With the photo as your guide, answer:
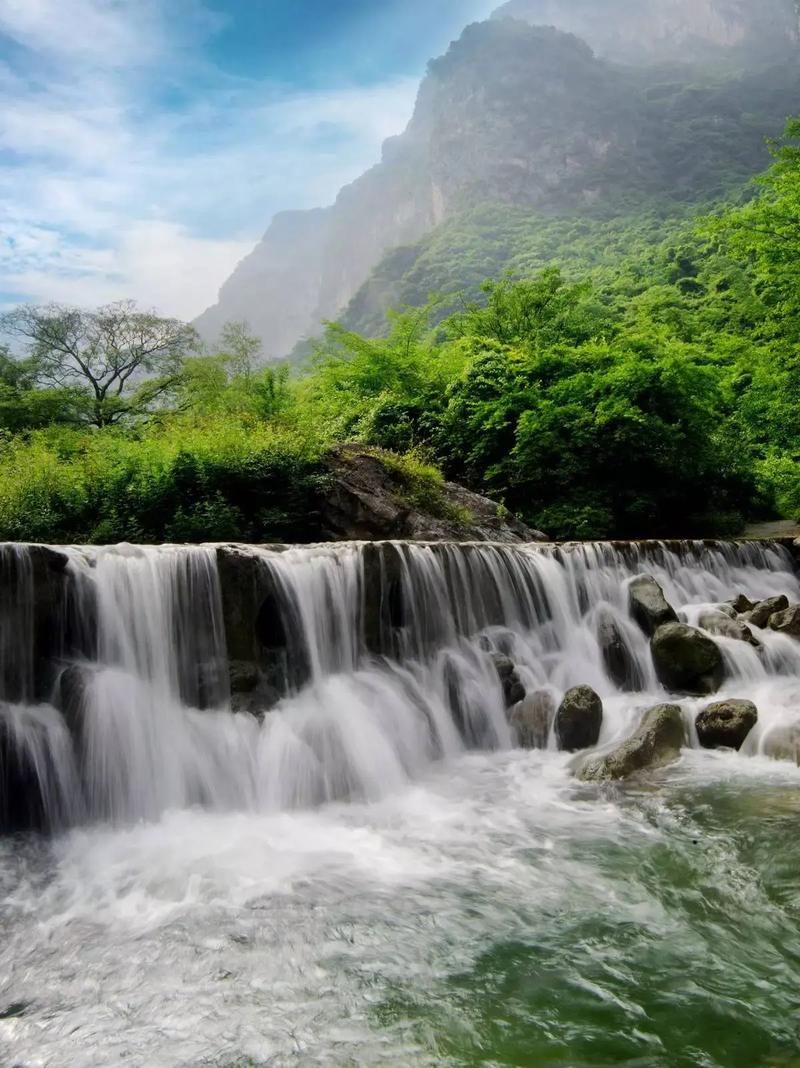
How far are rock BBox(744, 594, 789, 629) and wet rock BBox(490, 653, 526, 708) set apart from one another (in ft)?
14.8

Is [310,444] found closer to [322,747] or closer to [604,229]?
[322,747]

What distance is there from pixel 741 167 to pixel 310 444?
3958 inches

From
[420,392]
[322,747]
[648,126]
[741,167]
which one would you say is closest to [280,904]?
[322,747]

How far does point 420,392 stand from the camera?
17734 millimetres

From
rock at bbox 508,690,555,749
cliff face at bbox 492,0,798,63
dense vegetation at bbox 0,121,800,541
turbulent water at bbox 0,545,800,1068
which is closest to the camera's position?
turbulent water at bbox 0,545,800,1068

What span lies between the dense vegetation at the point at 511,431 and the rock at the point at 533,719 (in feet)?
19.7

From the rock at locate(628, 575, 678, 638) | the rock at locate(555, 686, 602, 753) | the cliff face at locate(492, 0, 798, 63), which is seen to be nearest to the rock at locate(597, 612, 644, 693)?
the rock at locate(628, 575, 678, 638)

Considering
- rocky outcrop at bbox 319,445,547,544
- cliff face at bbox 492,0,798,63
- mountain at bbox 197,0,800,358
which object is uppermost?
cliff face at bbox 492,0,798,63

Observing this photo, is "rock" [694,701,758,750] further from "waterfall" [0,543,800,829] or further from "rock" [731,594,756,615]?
"rock" [731,594,756,615]

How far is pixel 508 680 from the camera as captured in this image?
826 cm

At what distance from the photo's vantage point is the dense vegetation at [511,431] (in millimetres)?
11984

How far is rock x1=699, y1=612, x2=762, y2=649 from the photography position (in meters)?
9.45

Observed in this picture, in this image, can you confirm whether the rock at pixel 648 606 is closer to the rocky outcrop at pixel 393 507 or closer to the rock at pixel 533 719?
the rock at pixel 533 719

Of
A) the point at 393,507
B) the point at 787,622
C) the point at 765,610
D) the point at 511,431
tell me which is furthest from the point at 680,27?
the point at 787,622
